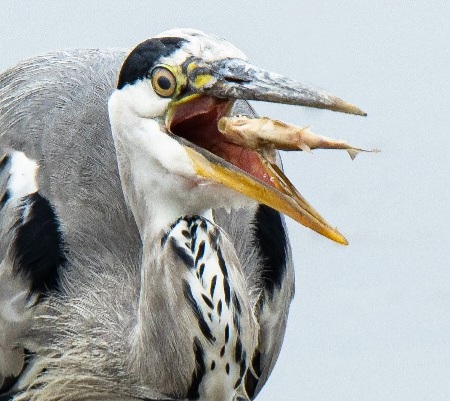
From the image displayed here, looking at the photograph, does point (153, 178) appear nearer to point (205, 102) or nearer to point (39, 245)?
point (205, 102)

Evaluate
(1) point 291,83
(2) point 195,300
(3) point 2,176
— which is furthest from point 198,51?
(3) point 2,176

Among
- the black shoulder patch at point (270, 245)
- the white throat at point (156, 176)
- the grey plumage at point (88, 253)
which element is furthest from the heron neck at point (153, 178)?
the black shoulder patch at point (270, 245)

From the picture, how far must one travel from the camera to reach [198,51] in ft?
12.8

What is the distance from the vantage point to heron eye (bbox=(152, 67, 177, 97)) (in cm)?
386

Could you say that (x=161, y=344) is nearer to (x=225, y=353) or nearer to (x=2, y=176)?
(x=225, y=353)

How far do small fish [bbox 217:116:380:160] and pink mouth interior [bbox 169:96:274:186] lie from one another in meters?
0.07

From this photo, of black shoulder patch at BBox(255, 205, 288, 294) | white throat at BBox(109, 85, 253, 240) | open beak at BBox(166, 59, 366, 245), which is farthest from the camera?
black shoulder patch at BBox(255, 205, 288, 294)

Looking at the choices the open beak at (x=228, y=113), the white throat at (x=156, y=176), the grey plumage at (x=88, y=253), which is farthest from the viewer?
the grey plumage at (x=88, y=253)

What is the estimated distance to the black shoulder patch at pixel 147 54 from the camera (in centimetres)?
390

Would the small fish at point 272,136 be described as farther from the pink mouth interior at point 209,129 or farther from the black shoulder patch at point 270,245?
the black shoulder patch at point 270,245

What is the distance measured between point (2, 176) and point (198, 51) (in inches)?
37.3

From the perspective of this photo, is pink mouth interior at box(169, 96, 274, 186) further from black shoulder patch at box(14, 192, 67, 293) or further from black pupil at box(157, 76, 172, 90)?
black shoulder patch at box(14, 192, 67, 293)

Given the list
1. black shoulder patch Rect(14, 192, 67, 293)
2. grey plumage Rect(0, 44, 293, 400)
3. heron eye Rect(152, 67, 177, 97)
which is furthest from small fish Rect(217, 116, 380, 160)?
black shoulder patch Rect(14, 192, 67, 293)

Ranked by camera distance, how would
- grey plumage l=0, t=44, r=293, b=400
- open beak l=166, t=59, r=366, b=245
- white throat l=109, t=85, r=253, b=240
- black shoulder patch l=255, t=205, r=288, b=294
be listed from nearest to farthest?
open beak l=166, t=59, r=366, b=245 < white throat l=109, t=85, r=253, b=240 < grey plumage l=0, t=44, r=293, b=400 < black shoulder patch l=255, t=205, r=288, b=294
